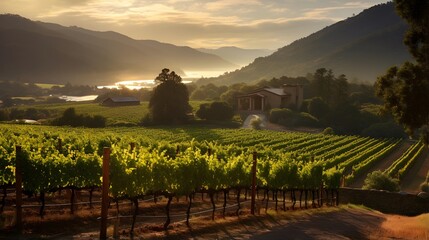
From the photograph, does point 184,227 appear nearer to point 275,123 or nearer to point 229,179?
point 229,179

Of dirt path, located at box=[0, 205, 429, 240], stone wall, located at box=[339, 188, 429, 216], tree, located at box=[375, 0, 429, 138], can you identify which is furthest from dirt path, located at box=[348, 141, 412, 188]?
dirt path, located at box=[0, 205, 429, 240]

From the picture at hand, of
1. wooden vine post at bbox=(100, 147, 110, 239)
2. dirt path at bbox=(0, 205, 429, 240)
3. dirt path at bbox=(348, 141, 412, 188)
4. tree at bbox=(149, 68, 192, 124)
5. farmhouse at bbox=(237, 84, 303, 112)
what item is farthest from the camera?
farmhouse at bbox=(237, 84, 303, 112)

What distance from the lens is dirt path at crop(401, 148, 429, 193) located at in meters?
49.9

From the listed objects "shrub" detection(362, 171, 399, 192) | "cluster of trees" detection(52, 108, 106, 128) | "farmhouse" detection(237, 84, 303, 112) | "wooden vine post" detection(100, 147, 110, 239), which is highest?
"farmhouse" detection(237, 84, 303, 112)

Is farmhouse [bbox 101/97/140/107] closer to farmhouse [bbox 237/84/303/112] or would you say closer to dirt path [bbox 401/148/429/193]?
farmhouse [bbox 237/84/303/112]

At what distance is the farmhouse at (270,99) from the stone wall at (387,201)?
101404 millimetres

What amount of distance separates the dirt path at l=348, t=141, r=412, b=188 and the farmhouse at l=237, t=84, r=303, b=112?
1747 inches

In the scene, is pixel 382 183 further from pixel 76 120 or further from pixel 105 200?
pixel 76 120

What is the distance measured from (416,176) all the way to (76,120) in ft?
219

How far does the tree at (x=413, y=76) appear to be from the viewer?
82.7ft

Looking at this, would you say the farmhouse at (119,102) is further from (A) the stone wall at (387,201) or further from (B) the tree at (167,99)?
(A) the stone wall at (387,201)

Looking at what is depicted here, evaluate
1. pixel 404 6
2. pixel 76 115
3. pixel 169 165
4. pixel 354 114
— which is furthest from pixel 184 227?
pixel 354 114

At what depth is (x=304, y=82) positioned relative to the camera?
18688 centimetres

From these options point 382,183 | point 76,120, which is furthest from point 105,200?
point 76,120
